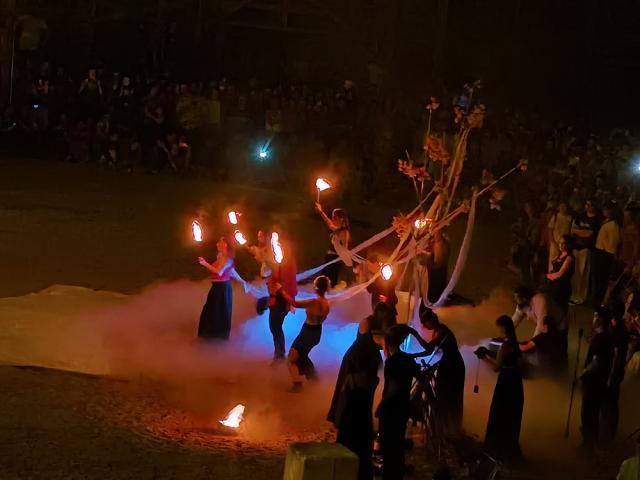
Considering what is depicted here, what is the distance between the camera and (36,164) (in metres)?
22.8

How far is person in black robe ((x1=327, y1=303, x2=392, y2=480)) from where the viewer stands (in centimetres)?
738

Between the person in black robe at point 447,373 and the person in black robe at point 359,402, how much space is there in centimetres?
95

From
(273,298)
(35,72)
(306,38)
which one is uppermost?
(306,38)

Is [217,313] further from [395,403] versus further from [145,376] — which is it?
[395,403]

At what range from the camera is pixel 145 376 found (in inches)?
403

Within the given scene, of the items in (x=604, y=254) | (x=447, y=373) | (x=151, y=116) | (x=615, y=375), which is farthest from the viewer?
(x=151, y=116)

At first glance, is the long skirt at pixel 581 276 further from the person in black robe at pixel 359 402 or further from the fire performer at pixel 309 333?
the person in black robe at pixel 359 402

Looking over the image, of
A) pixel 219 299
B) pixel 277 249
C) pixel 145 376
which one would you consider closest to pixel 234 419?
pixel 145 376

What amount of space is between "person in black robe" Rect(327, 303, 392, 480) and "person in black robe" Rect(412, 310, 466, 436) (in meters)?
0.95

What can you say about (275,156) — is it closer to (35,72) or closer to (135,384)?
(35,72)

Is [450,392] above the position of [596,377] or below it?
below

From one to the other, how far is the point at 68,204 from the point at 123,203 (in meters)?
1.12

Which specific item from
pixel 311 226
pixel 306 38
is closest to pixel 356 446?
pixel 311 226

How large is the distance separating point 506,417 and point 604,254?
684cm
